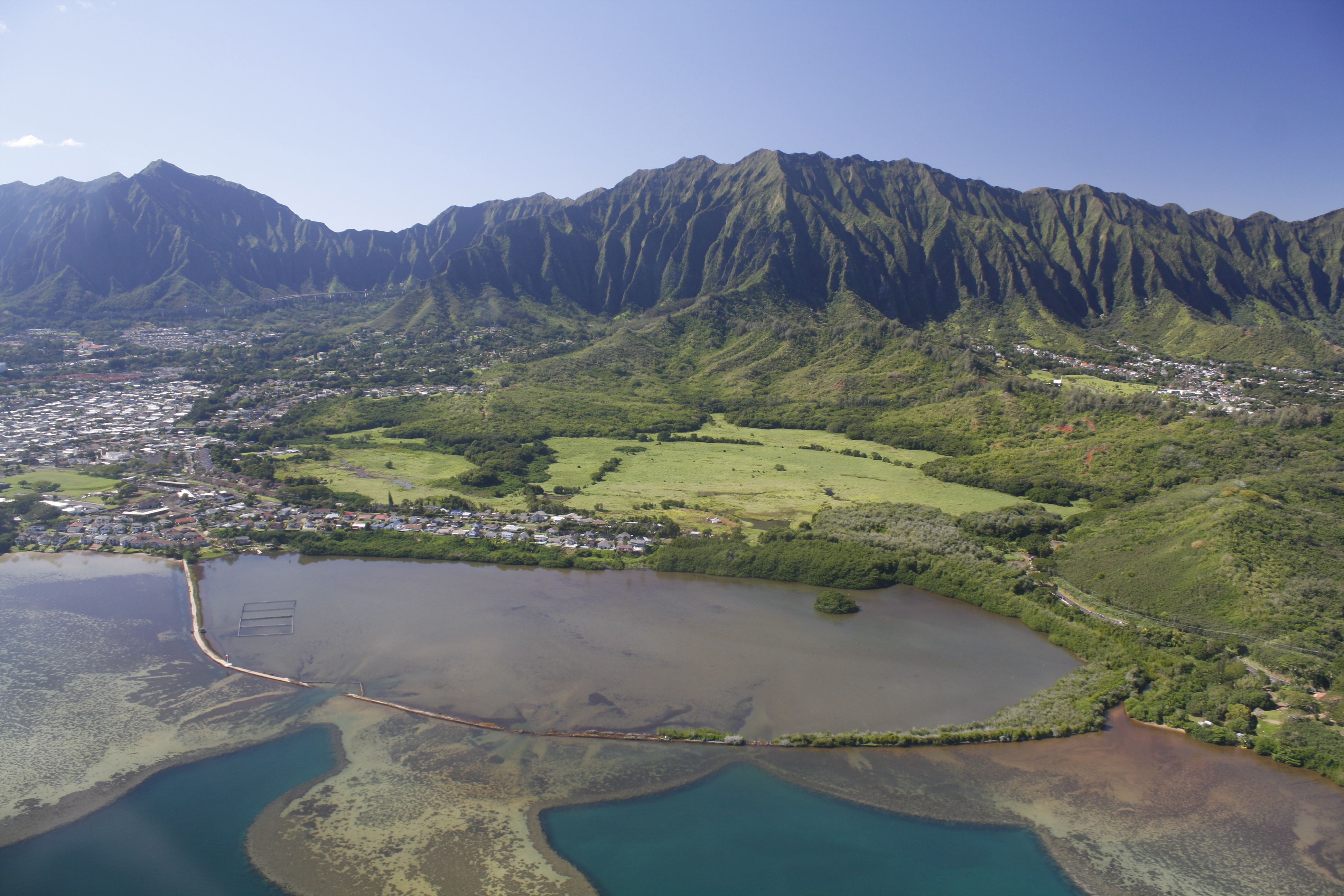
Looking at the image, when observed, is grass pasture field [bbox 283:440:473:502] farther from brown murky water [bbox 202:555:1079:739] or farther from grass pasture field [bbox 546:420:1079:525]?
brown murky water [bbox 202:555:1079:739]

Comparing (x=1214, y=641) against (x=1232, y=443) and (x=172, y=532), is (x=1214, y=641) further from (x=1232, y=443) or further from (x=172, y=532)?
(x=172, y=532)

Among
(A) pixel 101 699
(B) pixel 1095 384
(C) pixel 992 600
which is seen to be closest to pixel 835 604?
(C) pixel 992 600

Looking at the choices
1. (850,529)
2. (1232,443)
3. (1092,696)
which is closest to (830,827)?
(1092,696)

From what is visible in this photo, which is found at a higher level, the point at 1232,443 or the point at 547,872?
the point at 1232,443

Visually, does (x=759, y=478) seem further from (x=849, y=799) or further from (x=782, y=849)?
(x=782, y=849)

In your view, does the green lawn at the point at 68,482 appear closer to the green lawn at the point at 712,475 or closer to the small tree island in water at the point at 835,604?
the green lawn at the point at 712,475

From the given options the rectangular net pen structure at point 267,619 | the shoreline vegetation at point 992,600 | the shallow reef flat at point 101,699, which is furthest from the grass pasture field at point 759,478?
the shallow reef flat at point 101,699
